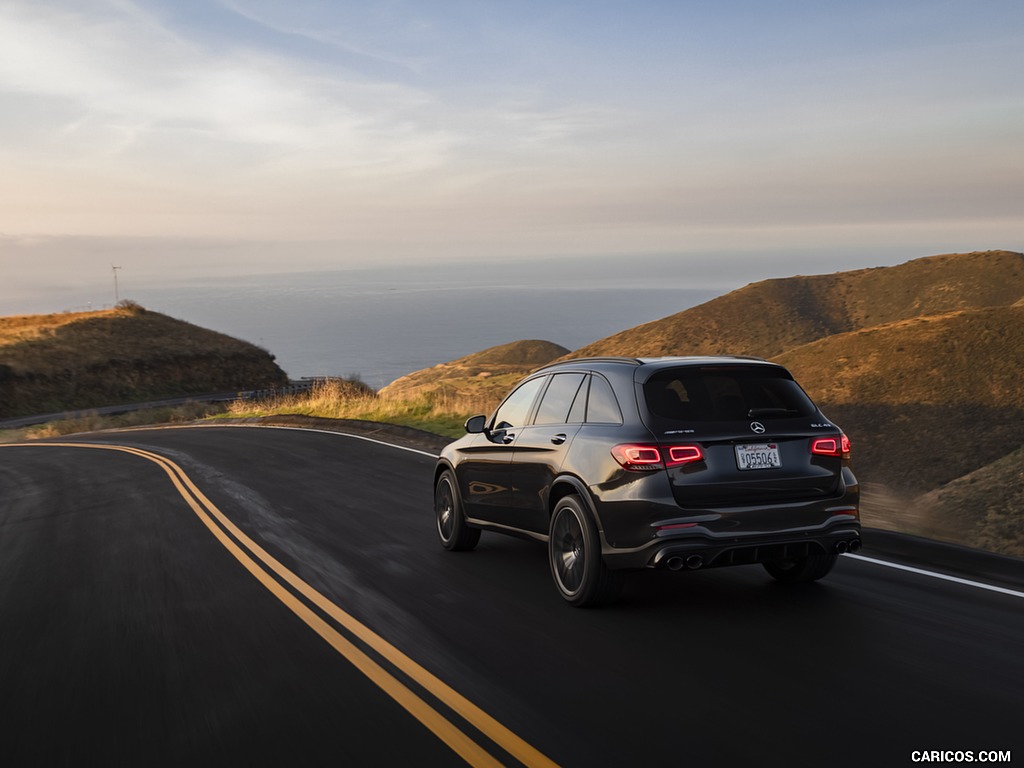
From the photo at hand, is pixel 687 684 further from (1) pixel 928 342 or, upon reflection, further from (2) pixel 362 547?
(1) pixel 928 342

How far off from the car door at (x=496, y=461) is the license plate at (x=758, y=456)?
2.22m

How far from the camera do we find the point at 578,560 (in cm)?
689

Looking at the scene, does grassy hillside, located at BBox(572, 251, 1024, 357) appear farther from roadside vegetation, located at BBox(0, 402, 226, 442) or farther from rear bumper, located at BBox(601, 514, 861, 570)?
rear bumper, located at BBox(601, 514, 861, 570)

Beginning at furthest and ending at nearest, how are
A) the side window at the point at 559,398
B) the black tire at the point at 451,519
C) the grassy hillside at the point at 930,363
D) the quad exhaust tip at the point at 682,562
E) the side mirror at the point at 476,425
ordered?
1. the grassy hillside at the point at 930,363
2. the black tire at the point at 451,519
3. the side mirror at the point at 476,425
4. the side window at the point at 559,398
5. the quad exhaust tip at the point at 682,562

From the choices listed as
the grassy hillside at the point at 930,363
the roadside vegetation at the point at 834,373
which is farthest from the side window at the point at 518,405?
the grassy hillside at the point at 930,363

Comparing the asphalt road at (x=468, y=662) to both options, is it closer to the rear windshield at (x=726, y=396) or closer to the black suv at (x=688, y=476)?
the black suv at (x=688, y=476)

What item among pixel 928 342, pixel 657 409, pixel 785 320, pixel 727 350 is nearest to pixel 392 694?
pixel 657 409

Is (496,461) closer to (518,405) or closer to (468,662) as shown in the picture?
(518,405)

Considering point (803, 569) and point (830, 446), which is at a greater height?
point (830, 446)

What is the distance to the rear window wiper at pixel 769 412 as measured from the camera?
261 inches

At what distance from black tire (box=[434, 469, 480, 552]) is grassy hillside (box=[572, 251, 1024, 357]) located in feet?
119

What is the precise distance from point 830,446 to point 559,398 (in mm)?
2183

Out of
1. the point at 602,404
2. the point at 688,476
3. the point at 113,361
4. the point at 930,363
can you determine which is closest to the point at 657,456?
the point at 688,476

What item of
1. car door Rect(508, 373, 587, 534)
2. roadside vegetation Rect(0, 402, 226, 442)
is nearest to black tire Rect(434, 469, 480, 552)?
car door Rect(508, 373, 587, 534)
